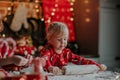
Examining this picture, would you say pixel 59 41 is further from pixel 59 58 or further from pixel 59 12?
pixel 59 12

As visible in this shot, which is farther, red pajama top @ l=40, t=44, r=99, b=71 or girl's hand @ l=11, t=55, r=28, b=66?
red pajama top @ l=40, t=44, r=99, b=71

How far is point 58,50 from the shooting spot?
1142 millimetres

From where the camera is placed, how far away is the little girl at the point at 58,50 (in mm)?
1045

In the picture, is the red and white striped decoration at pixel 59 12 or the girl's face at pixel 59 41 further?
the red and white striped decoration at pixel 59 12

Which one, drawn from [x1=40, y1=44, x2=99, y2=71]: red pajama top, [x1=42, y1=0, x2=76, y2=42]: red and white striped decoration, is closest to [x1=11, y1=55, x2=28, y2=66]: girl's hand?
[x1=40, y1=44, x2=99, y2=71]: red pajama top

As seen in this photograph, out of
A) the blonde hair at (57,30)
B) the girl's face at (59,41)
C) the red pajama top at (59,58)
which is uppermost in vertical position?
the blonde hair at (57,30)

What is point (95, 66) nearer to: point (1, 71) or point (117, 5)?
point (1, 71)

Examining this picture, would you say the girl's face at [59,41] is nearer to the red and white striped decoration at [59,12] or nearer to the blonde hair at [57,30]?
the blonde hair at [57,30]

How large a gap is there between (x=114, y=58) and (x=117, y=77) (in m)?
2.51

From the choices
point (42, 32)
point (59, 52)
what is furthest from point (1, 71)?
point (42, 32)

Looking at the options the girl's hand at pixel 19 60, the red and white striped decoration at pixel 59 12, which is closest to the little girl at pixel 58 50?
the girl's hand at pixel 19 60

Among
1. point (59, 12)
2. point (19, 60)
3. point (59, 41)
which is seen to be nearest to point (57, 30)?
point (59, 41)

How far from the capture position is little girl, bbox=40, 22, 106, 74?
41.2 inches

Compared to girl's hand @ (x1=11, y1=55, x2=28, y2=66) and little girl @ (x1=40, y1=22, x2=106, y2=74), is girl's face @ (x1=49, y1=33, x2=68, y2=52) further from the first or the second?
girl's hand @ (x1=11, y1=55, x2=28, y2=66)
